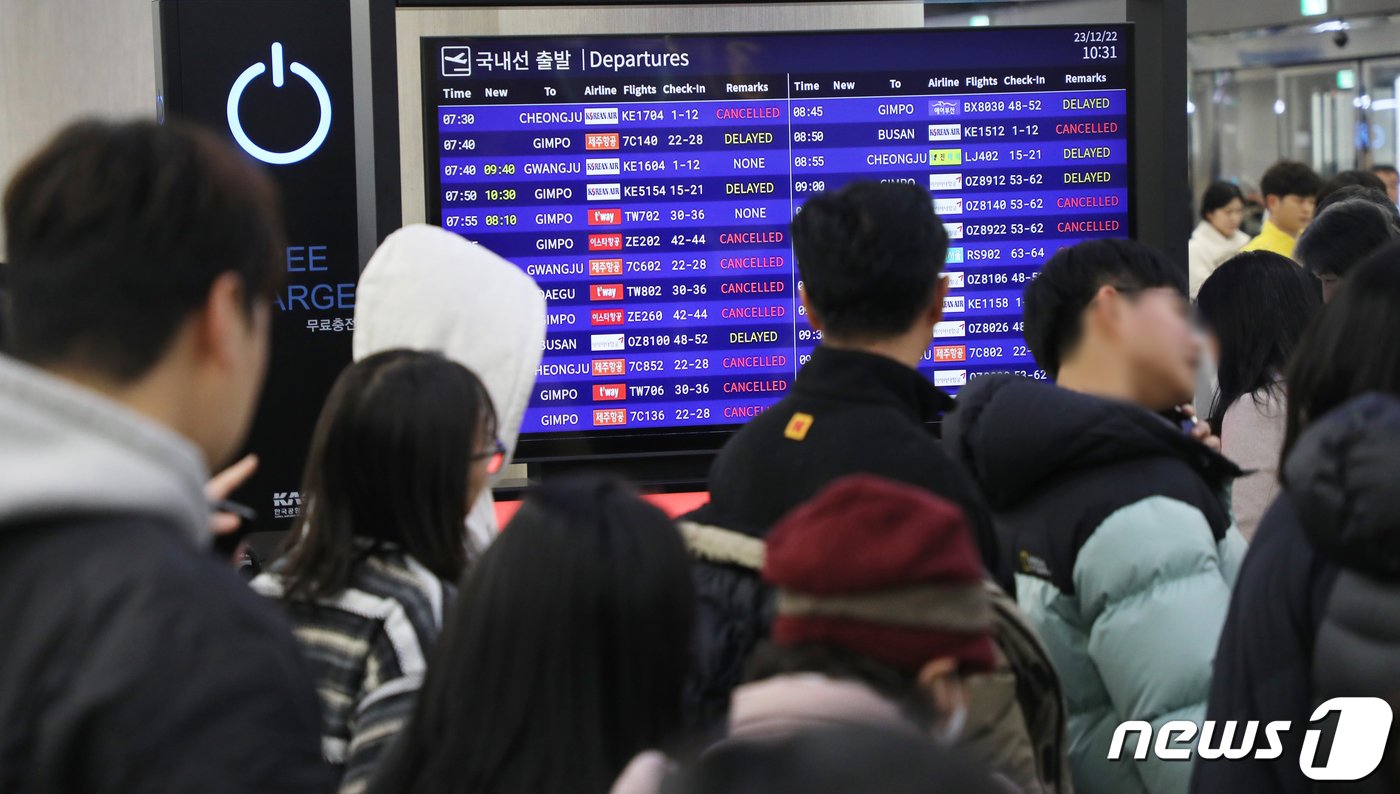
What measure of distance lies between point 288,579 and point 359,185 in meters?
2.01

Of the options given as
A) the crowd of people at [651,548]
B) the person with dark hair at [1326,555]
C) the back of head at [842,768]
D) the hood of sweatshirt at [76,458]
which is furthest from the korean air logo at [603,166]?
the back of head at [842,768]

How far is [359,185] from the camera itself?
380cm

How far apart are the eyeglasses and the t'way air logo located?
421 millimetres

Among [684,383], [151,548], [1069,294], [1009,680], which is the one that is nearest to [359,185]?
[684,383]

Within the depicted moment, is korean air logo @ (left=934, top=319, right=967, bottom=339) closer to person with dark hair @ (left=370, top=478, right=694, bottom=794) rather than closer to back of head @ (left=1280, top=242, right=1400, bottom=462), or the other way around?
back of head @ (left=1280, top=242, right=1400, bottom=462)

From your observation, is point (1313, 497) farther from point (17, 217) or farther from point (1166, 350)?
point (17, 217)

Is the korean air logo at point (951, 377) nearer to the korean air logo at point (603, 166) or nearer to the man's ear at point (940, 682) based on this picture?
the korean air logo at point (603, 166)

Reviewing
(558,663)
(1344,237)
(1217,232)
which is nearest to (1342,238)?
(1344,237)

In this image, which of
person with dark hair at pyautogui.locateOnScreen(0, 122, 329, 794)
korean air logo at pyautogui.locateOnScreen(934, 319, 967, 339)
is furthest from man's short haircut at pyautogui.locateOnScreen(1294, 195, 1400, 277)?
person with dark hair at pyautogui.locateOnScreen(0, 122, 329, 794)

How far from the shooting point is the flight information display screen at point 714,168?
12.5 ft

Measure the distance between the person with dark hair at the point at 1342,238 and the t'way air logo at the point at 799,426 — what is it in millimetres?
2479

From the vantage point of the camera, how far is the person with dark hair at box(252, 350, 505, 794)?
6.23 feet

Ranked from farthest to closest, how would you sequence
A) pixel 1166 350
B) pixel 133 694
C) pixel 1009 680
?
pixel 1166 350 → pixel 1009 680 → pixel 133 694

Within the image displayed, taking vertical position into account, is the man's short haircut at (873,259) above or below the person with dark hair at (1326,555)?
above
